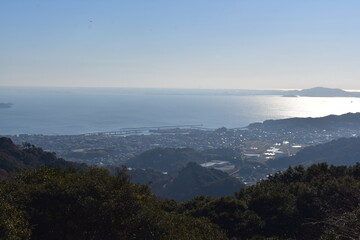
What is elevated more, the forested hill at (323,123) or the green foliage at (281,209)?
the green foliage at (281,209)

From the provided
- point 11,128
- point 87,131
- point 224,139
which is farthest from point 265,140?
point 11,128

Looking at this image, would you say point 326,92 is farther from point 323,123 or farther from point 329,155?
point 329,155

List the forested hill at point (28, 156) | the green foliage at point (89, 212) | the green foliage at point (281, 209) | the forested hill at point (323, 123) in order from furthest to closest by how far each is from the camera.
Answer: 1. the forested hill at point (323, 123)
2. the forested hill at point (28, 156)
3. the green foliage at point (281, 209)
4. the green foliage at point (89, 212)

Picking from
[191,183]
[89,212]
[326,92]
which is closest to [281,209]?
[89,212]

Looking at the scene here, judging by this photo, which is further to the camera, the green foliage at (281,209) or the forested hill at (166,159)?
the forested hill at (166,159)

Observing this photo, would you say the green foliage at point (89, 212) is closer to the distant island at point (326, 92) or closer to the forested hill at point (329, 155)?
the forested hill at point (329, 155)

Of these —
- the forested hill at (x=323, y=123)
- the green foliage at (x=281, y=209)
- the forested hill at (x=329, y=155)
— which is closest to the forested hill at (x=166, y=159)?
the forested hill at (x=329, y=155)

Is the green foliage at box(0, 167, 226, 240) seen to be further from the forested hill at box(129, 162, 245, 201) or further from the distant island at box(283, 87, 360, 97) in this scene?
the distant island at box(283, 87, 360, 97)

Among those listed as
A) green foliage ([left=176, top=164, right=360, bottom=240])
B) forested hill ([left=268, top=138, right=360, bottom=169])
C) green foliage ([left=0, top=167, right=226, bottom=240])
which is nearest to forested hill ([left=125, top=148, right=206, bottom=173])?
forested hill ([left=268, top=138, right=360, bottom=169])
